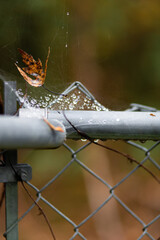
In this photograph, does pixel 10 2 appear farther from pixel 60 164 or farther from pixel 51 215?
pixel 60 164

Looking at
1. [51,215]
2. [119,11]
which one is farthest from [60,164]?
[119,11]

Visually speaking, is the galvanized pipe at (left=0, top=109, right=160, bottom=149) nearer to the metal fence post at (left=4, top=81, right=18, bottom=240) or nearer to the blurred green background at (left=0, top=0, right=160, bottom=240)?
the metal fence post at (left=4, top=81, right=18, bottom=240)

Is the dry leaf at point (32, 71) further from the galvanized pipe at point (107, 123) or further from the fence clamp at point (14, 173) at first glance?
the fence clamp at point (14, 173)

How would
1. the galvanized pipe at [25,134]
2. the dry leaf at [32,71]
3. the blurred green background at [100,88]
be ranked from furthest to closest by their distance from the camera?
the blurred green background at [100,88]
the dry leaf at [32,71]
the galvanized pipe at [25,134]

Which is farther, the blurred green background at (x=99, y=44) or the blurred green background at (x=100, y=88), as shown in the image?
the blurred green background at (x=100, y=88)

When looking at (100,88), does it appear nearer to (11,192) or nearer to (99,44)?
(99,44)

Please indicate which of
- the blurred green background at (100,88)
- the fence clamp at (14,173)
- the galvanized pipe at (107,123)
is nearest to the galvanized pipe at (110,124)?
the galvanized pipe at (107,123)

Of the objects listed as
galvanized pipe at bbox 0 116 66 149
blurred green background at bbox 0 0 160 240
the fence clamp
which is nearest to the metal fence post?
the fence clamp
